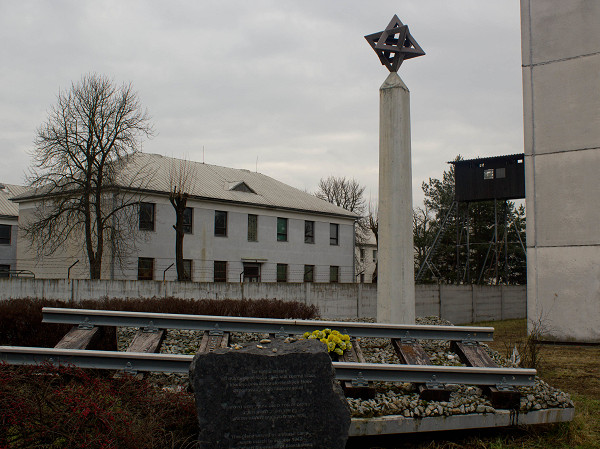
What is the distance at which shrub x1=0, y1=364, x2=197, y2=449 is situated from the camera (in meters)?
4.57

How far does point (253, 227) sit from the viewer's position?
39.5m

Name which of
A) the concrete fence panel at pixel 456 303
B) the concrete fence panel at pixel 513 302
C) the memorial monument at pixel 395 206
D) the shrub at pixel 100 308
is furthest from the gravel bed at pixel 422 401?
the concrete fence panel at pixel 513 302

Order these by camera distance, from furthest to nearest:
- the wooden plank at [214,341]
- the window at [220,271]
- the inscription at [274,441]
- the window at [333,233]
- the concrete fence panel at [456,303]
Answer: the window at [333,233] < the window at [220,271] < the concrete fence panel at [456,303] < the wooden plank at [214,341] < the inscription at [274,441]

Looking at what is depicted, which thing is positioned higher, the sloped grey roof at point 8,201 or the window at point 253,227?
the sloped grey roof at point 8,201

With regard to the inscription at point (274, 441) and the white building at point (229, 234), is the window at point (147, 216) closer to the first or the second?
the white building at point (229, 234)

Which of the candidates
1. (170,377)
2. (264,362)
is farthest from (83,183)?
(264,362)

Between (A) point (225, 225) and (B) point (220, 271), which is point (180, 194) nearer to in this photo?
(A) point (225, 225)

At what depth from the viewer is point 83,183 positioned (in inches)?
1195

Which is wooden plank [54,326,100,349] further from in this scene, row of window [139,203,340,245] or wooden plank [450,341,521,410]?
row of window [139,203,340,245]

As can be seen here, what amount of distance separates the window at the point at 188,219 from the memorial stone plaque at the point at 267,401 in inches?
1238

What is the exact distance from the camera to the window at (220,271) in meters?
36.7

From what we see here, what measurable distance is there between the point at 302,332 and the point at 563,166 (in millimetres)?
12464

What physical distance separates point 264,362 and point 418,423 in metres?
1.92

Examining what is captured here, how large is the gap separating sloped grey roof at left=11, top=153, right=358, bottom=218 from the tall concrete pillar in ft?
79.2
